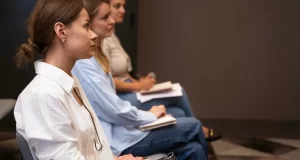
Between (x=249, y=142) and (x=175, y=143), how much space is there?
1508 mm

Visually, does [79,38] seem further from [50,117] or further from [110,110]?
[110,110]

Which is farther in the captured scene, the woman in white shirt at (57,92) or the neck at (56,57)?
the neck at (56,57)

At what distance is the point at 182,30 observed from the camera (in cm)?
383

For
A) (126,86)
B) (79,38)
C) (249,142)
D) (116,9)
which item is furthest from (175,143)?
(249,142)

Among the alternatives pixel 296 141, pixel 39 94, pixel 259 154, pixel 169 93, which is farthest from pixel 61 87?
pixel 296 141

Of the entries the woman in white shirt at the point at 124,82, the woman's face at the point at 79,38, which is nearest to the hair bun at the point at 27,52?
the woman's face at the point at 79,38

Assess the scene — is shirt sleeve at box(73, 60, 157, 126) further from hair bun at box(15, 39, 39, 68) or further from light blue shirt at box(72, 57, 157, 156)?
hair bun at box(15, 39, 39, 68)

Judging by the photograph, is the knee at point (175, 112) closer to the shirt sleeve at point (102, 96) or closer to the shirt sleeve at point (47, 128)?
the shirt sleeve at point (102, 96)

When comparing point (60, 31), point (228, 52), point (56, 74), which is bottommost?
point (228, 52)

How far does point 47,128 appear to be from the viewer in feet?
3.81

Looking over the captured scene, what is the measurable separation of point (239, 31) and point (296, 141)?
1.09 m

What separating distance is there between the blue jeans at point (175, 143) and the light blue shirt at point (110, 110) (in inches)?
1.3

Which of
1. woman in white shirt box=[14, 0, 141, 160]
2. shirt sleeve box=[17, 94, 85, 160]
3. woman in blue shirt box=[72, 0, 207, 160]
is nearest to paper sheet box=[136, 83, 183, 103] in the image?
woman in blue shirt box=[72, 0, 207, 160]

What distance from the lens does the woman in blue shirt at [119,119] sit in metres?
1.86
